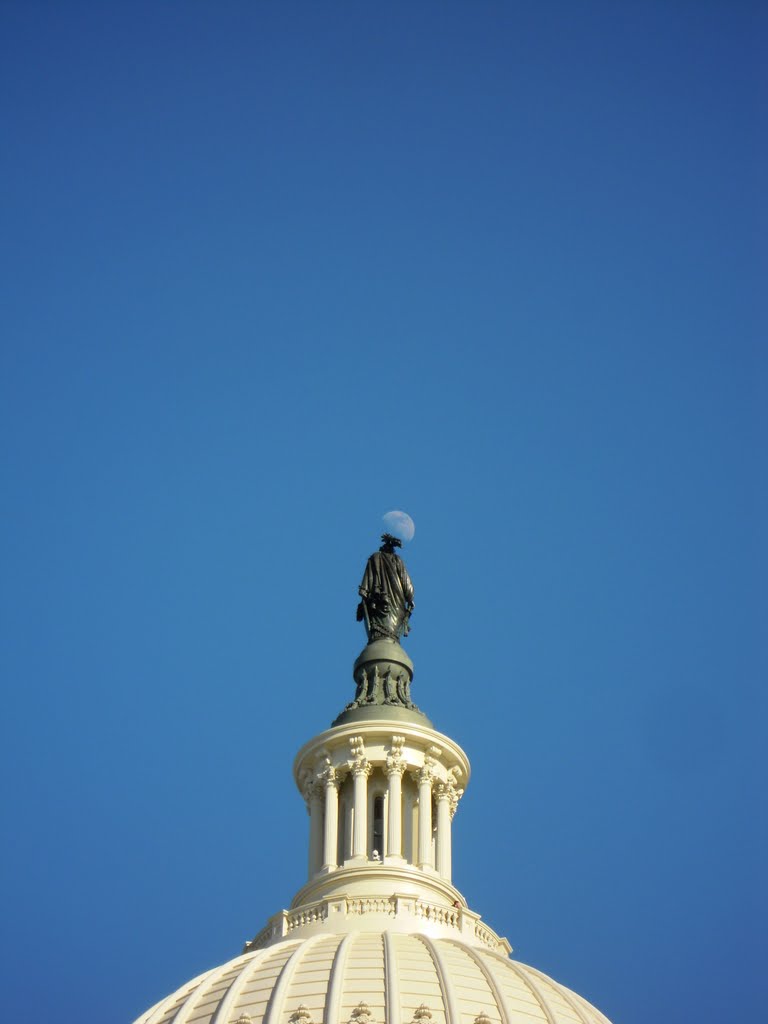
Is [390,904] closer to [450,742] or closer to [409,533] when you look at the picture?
[450,742]

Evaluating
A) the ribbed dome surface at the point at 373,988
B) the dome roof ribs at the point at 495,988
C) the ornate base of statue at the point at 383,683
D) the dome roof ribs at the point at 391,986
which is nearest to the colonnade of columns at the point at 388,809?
the ornate base of statue at the point at 383,683

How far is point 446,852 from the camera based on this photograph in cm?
7700

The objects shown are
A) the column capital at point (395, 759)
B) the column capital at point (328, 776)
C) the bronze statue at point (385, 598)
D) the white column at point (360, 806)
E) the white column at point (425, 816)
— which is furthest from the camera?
the bronze statue at point (385, 598)

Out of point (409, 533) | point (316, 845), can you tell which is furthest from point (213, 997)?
point (409, 533)

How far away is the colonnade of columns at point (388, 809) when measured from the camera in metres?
74.9

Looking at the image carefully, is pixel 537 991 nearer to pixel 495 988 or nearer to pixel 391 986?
pixel 495 988

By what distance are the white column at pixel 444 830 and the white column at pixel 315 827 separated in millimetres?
4542

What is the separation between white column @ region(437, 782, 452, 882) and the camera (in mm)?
76562

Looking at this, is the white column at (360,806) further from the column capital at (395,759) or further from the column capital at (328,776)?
the column capital at (395,759)

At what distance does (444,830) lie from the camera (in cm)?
7750

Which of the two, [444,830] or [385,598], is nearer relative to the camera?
[444,830]

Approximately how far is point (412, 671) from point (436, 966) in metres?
20.6

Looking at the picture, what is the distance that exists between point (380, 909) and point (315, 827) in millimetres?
7366

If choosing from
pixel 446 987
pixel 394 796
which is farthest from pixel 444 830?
pixel 446 987
